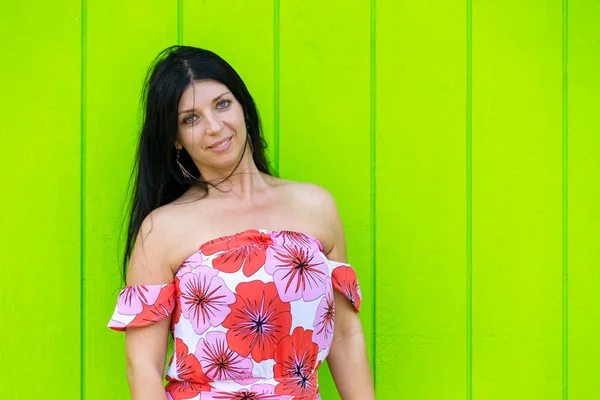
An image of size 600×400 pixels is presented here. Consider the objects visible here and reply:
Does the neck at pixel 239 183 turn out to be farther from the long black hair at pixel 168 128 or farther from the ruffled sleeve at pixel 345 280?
the ruffled sleeve at pixel 345 280

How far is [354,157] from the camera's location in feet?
6.37

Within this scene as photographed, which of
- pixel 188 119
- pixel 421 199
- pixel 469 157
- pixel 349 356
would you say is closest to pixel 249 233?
pixel 188 119

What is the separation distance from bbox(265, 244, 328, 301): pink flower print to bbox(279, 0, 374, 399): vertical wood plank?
27 cm

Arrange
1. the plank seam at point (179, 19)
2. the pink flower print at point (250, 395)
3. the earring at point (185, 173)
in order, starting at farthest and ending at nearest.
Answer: the plank seam at point (179, 19) → the earring at point (185, 173) → the pink flower print at point (250, 395)

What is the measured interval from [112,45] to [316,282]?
666mm

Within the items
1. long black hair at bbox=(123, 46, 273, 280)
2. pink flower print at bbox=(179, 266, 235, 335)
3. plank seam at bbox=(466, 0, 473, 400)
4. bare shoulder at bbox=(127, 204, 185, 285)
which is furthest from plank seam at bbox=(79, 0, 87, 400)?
plank seam at bbox=(466, 0, 473, 400)

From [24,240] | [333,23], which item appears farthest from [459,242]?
[24,240]

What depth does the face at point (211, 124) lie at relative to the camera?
168cm

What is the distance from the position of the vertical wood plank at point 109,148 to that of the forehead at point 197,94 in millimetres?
217

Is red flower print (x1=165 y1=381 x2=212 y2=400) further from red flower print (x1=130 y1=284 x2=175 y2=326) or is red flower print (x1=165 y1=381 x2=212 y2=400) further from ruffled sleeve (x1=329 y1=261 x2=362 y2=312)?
ruffled sleeve (x1=329 y1=261 x2=362 y2=312)

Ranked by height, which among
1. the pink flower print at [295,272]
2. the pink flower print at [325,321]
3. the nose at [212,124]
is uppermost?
the nose at [212,124]

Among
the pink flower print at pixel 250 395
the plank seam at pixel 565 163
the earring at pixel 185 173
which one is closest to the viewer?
the pink flower print at pixel 250 395

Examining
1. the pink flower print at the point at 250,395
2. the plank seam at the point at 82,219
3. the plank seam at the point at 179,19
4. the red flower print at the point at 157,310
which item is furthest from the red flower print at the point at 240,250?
the plank seam at the point at 179,19

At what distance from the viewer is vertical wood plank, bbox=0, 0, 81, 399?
1.83 m
